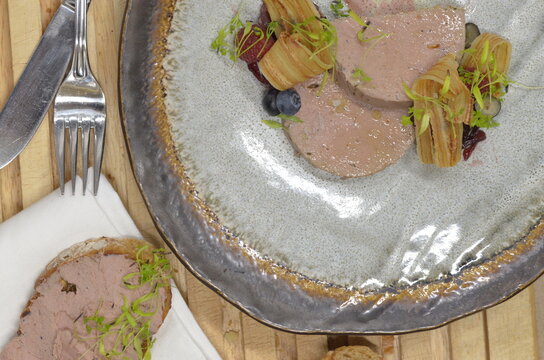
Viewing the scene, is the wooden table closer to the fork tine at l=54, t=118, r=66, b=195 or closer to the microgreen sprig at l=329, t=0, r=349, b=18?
the fork tine at l=54, t=118, r=66, b=195

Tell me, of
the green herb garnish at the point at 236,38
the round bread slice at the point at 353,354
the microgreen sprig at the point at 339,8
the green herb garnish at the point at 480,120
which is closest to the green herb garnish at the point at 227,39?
the green herb garnish at the point at 236,38

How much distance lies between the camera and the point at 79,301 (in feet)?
5.34

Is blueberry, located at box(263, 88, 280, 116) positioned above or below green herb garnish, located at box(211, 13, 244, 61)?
below

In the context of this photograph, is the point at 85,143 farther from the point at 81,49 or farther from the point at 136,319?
the point at 136,319

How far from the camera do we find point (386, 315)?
5.35 ft

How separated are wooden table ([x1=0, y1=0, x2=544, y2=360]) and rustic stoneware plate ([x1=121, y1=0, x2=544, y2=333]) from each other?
0.49ft

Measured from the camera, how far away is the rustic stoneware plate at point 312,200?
156 centimetres

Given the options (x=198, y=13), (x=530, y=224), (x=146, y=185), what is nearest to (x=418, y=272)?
(x=530, y=224)

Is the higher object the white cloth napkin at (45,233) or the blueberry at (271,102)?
the blueberry at (271,102)

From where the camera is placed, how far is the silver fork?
1605 mm

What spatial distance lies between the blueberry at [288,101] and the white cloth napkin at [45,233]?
53 cm

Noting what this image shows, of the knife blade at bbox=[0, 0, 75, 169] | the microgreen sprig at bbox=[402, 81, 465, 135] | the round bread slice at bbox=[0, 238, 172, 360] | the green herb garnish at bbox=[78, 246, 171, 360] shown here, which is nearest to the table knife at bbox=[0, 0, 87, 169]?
the knife blade at bbox=[0, 0, 75, 169]

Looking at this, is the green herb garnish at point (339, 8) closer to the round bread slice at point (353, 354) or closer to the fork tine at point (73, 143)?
the fork tine at point (73, 143)

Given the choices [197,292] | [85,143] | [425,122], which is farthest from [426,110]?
[85,143]
